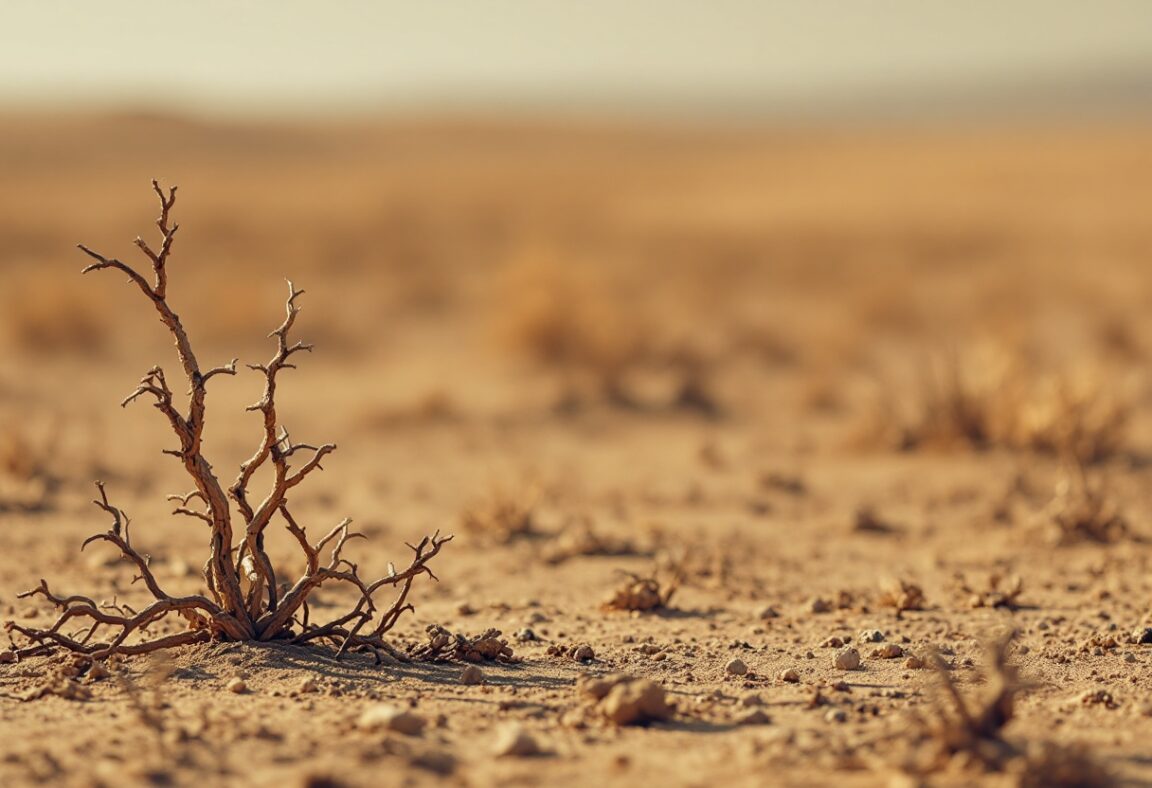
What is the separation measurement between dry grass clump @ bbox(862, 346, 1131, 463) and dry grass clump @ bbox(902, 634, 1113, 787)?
5.53 meters

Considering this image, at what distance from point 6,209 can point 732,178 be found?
19.0 m

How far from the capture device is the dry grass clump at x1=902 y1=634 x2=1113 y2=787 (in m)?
3.15

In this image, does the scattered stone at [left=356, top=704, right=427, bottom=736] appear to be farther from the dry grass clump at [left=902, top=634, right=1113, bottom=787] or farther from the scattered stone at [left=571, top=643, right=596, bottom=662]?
the dry grass clump at [left=902, top=634, right=1113, bottom=787]

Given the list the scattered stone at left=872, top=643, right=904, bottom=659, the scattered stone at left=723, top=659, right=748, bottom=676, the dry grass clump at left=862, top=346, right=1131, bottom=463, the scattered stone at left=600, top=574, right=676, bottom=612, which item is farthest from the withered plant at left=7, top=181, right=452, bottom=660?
the dry grass clump at left=862, top=346, right=1131, bottom=463

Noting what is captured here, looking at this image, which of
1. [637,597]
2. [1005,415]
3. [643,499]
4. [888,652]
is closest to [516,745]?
[888,652]

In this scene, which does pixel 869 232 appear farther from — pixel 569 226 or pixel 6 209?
pixel 6 209

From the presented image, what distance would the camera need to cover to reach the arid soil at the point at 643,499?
3611mm

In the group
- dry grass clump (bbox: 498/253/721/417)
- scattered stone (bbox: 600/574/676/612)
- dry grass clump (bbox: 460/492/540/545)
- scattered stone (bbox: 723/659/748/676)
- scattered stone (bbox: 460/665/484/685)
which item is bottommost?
scattered stone (bbox: 723/659/748/676)

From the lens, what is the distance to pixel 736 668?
4.44 m

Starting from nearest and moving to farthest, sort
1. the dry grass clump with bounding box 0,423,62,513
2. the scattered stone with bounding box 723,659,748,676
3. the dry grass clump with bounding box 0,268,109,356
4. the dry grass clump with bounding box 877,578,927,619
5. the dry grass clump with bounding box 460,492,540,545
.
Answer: the scattered stone with bounding box 723,659,748,676
the dry grass clump with bounding box 877,578,927,619
the dry grass clump with bounding box 460,492,540,545
the dry grass clump with bounding box 0,423,62,513
the dry grass clump with bounding box 0,268,109,356

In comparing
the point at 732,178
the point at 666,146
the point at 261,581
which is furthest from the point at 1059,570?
the point at 666,146

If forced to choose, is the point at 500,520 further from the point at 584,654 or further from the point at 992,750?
the point at 992,750

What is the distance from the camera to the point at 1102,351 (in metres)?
13.2

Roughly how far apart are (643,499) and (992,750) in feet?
16.0
